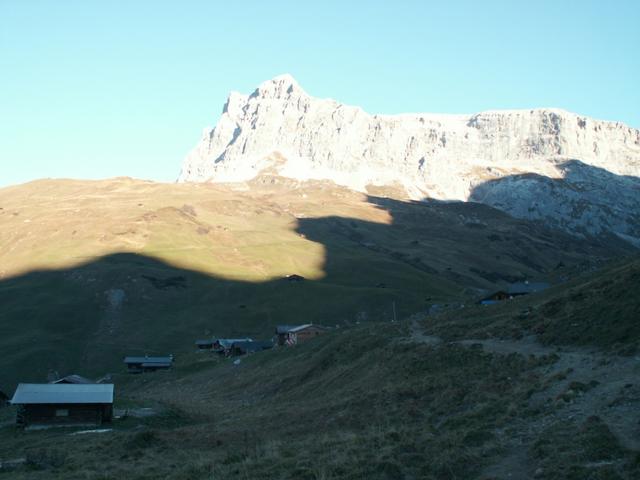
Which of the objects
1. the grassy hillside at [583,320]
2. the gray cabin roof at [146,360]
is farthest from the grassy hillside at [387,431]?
the gray cabin roof at [146,360]

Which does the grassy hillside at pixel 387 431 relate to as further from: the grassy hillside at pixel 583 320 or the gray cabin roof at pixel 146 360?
the gray cabin roof at pixel 146 360

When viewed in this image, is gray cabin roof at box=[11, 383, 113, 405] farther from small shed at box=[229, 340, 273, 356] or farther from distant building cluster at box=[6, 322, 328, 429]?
small shed at box=[229, 340, 273, 356]

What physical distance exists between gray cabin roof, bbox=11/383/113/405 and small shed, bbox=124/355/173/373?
2269 inches

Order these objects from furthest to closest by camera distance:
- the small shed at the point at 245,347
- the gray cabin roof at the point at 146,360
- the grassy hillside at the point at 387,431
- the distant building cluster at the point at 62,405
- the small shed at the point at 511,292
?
the small shed at the point at 245,347, the gray cabin roof at the point at 146,360, the small shed at the point at 511,292, the distant building cluster at the point at 62,405, the grassy hillside at the point at 387,431

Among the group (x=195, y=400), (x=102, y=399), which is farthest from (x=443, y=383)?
(x=195, y=400)

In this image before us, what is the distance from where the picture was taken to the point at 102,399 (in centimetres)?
5541

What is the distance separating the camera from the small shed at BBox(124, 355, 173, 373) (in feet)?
384

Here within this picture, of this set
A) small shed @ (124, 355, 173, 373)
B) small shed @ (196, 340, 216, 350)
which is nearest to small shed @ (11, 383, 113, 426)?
small shed @ (124, 355, 173, 373)

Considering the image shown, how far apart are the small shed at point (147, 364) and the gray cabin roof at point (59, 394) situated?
57.6 metres

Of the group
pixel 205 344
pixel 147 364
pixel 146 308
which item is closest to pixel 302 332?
pixel 205 344

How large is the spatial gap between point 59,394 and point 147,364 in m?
61.8

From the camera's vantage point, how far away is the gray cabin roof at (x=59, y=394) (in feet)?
179

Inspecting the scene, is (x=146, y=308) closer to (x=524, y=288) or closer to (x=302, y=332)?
(x=302, y=332)

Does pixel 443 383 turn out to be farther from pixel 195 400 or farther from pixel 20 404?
pixel 195 400
